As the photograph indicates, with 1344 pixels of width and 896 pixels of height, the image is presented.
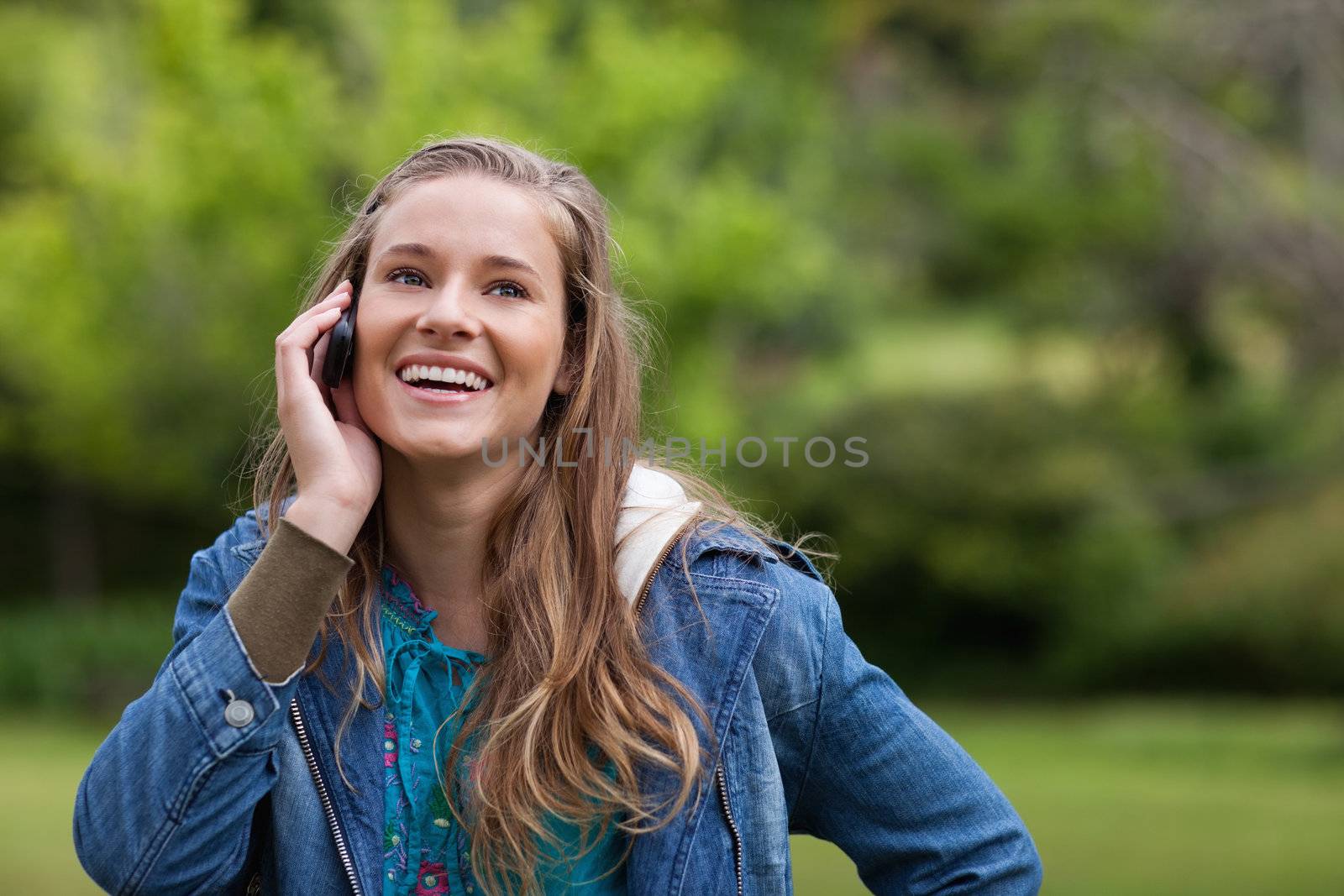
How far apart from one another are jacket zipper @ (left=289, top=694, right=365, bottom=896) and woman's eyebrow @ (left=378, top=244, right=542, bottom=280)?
24.8 inches

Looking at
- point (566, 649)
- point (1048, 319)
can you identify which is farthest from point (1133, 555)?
point (566, 649)

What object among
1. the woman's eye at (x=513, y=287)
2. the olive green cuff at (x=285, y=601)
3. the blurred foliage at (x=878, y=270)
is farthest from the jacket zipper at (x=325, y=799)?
the blurred foliage at (x=878, y=270)

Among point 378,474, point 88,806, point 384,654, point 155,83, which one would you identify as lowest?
point 88,806

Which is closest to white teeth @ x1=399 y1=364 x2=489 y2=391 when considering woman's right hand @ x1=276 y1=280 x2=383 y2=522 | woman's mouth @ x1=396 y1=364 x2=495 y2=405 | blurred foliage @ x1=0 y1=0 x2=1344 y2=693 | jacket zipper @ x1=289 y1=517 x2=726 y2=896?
woman's mouth @ x1=396 y1=364 x2=495 y2=405

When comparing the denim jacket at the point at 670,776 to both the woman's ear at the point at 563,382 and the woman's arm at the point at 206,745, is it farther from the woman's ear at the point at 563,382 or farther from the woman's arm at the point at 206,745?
the woman's ear at the point at 563,382

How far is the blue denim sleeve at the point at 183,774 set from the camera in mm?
1687

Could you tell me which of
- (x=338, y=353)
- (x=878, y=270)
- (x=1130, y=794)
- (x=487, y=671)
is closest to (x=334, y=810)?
(x=487, y=671)

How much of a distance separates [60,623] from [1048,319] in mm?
12892

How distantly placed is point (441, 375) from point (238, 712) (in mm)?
529

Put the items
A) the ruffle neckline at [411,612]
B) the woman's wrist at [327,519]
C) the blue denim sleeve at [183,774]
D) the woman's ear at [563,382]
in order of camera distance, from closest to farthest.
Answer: the blue denim sleeve at [183,774] < the woman's wrist at [327,519] < the ruffle neckline at [411,612] < the woman's ear at [563,382]

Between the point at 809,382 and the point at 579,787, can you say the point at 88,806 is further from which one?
the point at 809,382

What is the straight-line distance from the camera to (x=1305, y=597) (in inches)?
634

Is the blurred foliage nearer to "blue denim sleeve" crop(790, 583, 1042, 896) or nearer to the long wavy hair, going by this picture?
the long wavy hair

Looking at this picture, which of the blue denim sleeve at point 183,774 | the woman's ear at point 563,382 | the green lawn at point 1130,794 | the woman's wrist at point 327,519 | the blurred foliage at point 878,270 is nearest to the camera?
the blue denim sleeve at point 183,774
